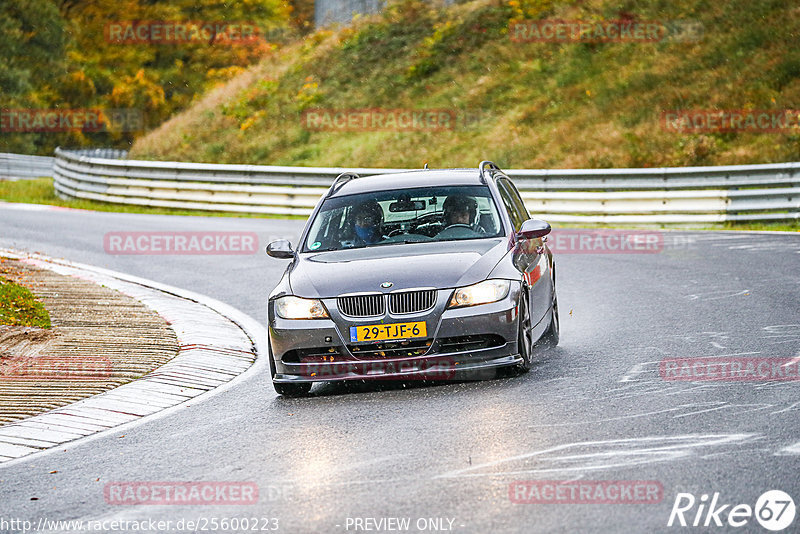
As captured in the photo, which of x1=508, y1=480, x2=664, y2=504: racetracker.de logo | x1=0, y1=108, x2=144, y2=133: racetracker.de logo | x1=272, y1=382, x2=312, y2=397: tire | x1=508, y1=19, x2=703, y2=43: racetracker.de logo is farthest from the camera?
x1=0, y1=108, x2=144, y2=133: racetracker.de logo

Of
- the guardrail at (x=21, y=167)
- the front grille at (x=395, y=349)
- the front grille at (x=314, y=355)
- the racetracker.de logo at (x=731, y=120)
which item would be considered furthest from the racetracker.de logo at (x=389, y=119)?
the front grille at (x=395, y=349)

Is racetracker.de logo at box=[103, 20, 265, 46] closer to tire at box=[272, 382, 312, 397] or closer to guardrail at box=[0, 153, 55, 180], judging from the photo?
guardrail at box=[0, 153, 55, 180]

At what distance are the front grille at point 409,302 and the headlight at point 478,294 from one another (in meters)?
0.16

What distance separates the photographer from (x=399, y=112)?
1538 inches

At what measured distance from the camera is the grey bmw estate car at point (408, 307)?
8.47 metres

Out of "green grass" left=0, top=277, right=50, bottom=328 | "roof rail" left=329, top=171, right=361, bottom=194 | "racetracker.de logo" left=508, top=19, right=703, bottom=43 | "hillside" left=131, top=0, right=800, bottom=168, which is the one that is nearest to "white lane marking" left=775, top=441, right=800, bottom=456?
"roof rail" left=329, top=171, right=361, bottom=194

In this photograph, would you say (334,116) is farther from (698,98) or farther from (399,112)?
(698,98)

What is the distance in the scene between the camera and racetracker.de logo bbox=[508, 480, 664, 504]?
568 centimetres

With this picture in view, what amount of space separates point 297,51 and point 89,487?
41659 millimetres

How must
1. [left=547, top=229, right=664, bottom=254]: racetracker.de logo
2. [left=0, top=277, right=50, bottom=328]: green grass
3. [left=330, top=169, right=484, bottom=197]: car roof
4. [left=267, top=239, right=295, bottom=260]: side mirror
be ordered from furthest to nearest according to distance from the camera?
[left=547, top=229, right=664, bottom=254]: racetracker.de logo, [left=0, top=277, right=50, bottom=328]: green grass, [left=330, top=169, right=484, bottom=197]: car roof, [left=267, top=239, right=295, bottom=260]: side mirror

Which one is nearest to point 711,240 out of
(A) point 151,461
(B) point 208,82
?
(A) point 151,461

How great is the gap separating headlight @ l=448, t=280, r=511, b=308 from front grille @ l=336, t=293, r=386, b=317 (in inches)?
19.8

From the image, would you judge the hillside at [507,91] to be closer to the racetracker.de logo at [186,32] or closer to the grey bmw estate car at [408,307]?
the racetracker.de logo at [186,32]

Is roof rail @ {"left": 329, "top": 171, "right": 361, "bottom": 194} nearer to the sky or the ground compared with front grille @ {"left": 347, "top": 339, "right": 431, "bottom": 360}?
nearer to the sky
